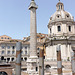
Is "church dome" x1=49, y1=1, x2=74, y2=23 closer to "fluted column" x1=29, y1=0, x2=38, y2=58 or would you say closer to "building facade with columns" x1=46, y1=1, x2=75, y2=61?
"building facade with columns" x1=46, y1=1, x2=75, y2=61

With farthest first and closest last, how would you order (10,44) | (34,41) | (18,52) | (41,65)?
(10,44), (34,41), (41,65), (18,52)

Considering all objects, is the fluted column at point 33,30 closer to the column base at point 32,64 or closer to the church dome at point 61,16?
the column base at point 32,64

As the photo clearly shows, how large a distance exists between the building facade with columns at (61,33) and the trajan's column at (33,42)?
13601 mm

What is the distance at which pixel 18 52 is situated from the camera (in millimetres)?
12414

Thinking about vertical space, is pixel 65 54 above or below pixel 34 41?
below

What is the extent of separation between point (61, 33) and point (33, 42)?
17.5 metres

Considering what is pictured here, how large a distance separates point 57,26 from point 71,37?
6152 millimetres

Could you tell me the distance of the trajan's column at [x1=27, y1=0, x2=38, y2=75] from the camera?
2469cm

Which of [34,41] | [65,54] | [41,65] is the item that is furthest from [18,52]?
[65,54]

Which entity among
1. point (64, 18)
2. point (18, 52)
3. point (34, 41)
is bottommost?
point (18, 52)

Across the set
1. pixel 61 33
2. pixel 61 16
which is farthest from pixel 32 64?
pixel 61 16

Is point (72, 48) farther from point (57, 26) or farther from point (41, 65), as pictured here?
point (41, 65)

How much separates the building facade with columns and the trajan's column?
44.6 feet

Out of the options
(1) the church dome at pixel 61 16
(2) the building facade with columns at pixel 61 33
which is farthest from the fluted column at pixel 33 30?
(1) the church dome at pixel 61 16
